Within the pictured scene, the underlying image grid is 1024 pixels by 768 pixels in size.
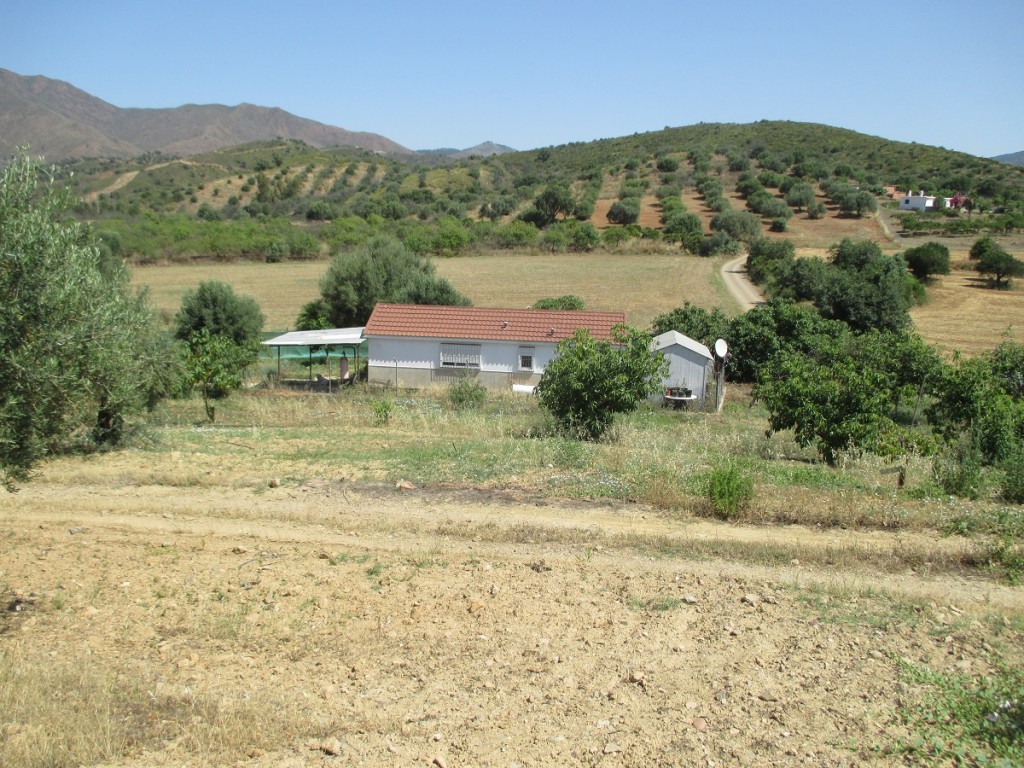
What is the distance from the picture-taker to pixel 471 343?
2502 cm

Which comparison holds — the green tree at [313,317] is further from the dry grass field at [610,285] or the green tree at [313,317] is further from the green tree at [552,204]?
the green tree at [552,204]

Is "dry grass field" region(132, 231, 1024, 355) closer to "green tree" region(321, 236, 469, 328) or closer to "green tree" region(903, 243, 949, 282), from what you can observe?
"green tree" region(903, 243, 949, 282)

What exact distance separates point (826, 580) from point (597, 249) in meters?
50.5

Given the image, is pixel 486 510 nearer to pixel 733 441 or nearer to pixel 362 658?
pixel 362 658

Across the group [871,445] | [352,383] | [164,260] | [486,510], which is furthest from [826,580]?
[164,260]

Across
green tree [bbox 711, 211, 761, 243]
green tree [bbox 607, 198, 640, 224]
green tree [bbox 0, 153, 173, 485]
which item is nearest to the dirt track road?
green tree [bbox 711, 211, 761, 243]

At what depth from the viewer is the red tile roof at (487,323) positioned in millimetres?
24734

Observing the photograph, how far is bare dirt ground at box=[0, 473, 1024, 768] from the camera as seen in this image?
5781 mm

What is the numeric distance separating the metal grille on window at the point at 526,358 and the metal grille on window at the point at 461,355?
1.39 m

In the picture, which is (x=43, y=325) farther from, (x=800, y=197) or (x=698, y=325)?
(x=800, y=197)

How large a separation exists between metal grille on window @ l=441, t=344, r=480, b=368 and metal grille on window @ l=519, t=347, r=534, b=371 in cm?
139

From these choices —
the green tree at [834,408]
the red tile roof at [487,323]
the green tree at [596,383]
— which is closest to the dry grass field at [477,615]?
the green tree at [834,408]

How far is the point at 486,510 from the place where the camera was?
11273 mm

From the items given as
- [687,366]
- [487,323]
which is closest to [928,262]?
[687,366]
